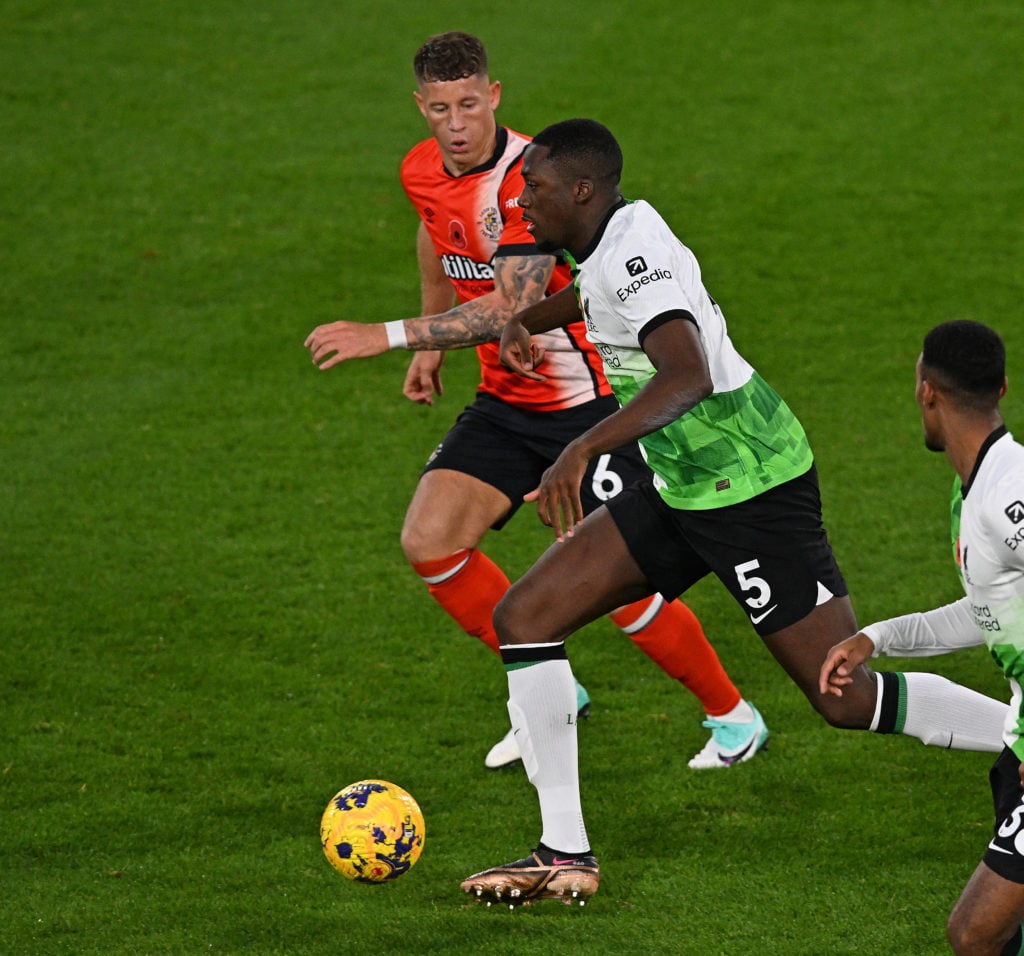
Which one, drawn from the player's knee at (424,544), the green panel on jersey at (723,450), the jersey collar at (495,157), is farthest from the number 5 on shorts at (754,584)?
the jersey collar at (495,157)

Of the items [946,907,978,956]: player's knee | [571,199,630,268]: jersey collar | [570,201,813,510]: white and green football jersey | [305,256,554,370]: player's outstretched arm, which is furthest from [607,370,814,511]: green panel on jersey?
[946,907,978,956]: player's knee

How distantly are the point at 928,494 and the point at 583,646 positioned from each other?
2250 mm

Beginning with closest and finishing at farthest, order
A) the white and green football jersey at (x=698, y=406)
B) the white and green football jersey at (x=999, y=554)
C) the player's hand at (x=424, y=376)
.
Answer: the white and green football jersey at (x=999, y=554), the white and green football jersey at (x=698, y=406), the player's hand at (x=424, y=376)

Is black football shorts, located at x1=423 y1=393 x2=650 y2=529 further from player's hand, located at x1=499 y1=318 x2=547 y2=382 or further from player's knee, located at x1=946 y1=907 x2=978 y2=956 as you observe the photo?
player's knee, located at x1=946 y1=907 x2=978 y2=956

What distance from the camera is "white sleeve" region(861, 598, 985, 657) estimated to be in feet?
13.4

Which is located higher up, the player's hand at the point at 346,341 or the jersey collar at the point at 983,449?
the player's hand at the point at 346,341

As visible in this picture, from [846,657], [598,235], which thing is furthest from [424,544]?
[846,657]

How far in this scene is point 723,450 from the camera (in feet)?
15.8

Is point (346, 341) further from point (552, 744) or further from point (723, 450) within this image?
point (552, 744)

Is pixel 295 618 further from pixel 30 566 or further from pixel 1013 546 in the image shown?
pixel 1013 546

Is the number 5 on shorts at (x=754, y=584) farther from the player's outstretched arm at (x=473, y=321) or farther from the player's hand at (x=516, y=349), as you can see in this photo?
the player's outstretched arm at (x=473, y=321)

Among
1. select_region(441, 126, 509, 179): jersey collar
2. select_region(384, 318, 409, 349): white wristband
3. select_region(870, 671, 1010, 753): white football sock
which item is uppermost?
select_region(441, 126, 509, 179): jersey collar

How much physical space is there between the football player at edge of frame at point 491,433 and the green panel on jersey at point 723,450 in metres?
0.95

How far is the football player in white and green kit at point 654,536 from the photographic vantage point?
466 cm
